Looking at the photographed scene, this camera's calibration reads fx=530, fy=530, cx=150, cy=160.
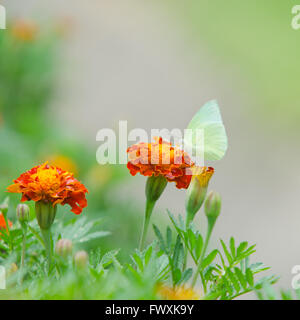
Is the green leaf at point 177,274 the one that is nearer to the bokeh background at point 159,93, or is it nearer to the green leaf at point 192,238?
the green leaf at point 192,238

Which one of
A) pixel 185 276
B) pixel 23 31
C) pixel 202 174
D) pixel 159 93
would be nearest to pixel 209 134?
pixel 202 174

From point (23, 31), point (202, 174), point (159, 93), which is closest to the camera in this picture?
point (202, 174)

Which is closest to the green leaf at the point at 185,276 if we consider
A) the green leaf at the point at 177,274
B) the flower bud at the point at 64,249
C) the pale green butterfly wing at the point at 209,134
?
the green leaf at the point at 177,274

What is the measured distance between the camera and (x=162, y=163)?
60cm

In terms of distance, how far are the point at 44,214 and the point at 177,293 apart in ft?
0.54

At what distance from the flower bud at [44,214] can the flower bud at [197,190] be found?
154 millimetres

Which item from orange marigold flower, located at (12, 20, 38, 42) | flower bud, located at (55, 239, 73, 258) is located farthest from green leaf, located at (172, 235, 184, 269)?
orange marigold flower, located at (12, 20, 38, 42)

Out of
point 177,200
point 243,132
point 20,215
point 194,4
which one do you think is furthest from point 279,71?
point 20,215

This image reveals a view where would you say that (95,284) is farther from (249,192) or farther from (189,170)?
(249,192)

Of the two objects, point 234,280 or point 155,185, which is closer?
point 234,280

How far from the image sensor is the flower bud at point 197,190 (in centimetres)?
61

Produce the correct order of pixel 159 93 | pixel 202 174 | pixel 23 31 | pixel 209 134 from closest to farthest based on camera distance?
pixel 202 174, pixel 209 134, pixel 23 31, pixel 159 93

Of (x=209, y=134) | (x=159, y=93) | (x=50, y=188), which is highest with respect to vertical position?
(x=159, y=93)

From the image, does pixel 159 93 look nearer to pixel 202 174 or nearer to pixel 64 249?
pixel 202 174
